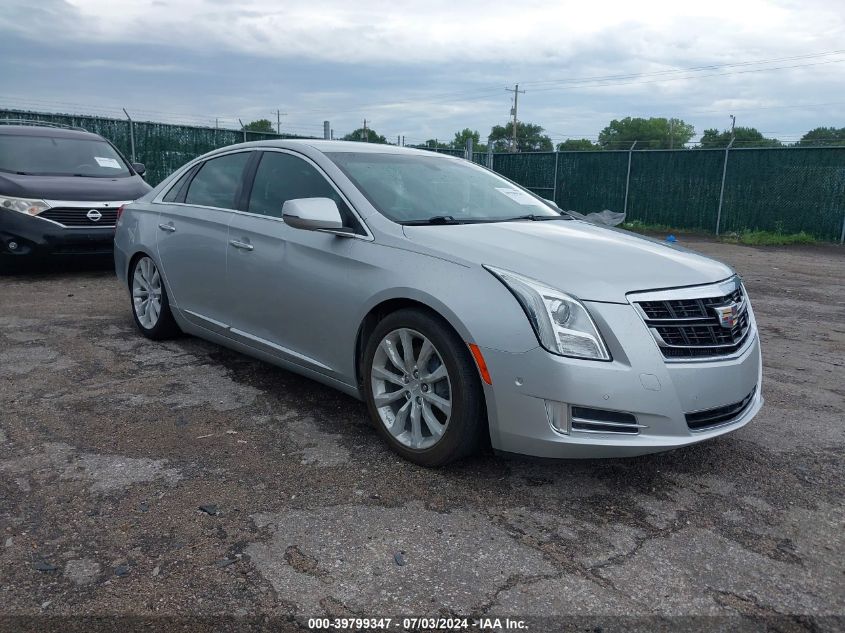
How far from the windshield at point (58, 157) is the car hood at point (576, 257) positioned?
22.6ft

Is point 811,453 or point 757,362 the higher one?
point 757,362

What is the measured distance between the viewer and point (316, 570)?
2.56m

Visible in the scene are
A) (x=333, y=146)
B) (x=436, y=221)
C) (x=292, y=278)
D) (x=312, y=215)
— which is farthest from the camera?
(x=333, y=146)

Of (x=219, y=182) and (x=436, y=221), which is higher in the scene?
(x=219, y=182)

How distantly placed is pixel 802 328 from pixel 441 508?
16.6 feet

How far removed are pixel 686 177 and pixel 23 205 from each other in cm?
1474

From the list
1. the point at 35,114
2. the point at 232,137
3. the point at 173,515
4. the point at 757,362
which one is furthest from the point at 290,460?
the point at 232,137

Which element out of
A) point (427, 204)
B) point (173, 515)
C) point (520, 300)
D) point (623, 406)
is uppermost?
point (427, 204)

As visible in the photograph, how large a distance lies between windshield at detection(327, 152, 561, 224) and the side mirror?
10.1 inches

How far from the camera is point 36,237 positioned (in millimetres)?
7980

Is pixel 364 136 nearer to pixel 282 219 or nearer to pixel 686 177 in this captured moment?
pixel 686 177

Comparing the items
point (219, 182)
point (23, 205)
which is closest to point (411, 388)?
point (219, 182)

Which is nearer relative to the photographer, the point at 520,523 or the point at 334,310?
the point at 520,523

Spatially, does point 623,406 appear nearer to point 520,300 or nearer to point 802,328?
point 520,300
